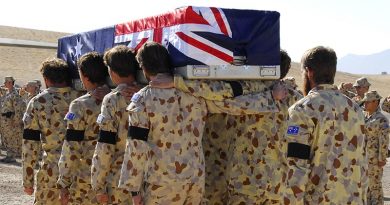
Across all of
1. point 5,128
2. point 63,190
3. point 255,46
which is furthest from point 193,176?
point 5,128

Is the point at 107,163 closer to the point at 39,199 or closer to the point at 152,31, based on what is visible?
the point at 152,31

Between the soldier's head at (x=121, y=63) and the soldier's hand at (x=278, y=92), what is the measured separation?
1.13 metres

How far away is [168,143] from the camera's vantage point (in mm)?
4520

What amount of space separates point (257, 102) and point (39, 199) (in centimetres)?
261

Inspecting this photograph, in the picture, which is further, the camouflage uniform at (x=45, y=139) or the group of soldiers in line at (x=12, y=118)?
the group of soldiers in line at (x=12, y=118)

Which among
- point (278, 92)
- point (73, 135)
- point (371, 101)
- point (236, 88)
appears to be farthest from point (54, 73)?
point (371, 101)

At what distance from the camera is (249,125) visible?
16.5 ft

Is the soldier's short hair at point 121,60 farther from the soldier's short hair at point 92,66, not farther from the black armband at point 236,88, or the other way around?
the black armband at point 236,88

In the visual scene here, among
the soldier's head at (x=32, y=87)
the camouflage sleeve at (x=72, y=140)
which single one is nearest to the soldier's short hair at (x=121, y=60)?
the camouflage sleeve at (x=72, y=140)

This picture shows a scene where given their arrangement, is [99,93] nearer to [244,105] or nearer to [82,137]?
[82,137]

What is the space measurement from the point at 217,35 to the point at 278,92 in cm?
63

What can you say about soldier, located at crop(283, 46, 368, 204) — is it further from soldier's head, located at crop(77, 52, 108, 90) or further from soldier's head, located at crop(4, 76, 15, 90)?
soldier's head, located at crop(4, 76, 15, 90)

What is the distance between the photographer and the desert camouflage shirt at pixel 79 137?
5.52 meters

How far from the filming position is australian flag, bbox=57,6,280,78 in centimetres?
461
